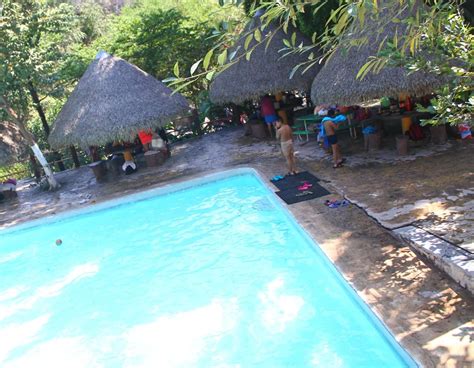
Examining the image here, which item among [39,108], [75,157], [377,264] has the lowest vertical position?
[377,264]

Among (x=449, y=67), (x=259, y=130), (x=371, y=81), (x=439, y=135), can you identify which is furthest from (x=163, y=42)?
(x=449, y=67)

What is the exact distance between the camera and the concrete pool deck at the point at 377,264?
358 centimetres

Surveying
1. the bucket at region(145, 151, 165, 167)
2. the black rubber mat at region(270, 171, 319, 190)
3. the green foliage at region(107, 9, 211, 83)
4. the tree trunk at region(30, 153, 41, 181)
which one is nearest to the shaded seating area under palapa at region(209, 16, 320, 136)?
the bucket at region(145, 151, 165, 167)

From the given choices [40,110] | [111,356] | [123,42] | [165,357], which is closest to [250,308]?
[165,357]

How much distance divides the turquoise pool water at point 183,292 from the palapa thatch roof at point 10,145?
14.6ft

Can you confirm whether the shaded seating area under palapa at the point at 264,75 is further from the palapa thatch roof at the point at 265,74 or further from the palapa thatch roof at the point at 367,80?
the palapa thatch roof at the point at 367,80

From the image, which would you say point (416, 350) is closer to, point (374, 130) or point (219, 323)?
point (219, 323)

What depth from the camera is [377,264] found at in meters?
4.85

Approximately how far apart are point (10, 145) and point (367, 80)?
35.3 feet

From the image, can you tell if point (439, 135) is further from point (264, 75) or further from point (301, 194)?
point (264, 75)

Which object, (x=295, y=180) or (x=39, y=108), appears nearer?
(x=295, y=180)

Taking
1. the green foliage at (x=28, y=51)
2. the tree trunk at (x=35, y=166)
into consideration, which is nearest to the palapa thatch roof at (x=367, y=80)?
the green foliage at (x=28, y=51)

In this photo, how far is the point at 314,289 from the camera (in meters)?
5.38

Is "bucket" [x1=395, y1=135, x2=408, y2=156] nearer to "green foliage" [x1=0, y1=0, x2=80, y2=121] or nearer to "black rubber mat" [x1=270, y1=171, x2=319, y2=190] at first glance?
"black rubber mat" [x1=270, y1=171, x2=319, y2=190]
